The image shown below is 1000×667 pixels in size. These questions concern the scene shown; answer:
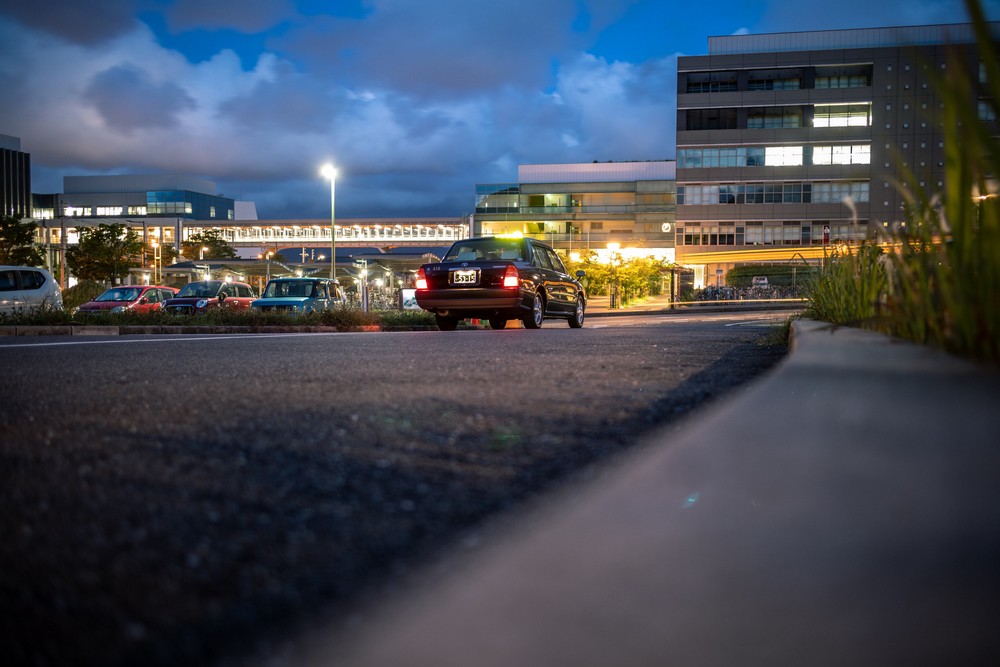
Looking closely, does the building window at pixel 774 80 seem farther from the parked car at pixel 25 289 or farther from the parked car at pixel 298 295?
the parked car at pixel 25 289

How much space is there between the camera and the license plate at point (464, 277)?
12945mm

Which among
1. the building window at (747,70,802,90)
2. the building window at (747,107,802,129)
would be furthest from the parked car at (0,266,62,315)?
the building window at (747,70,802,90)

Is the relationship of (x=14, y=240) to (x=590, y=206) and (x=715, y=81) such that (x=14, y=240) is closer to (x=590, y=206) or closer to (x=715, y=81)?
(x=590, y=206)

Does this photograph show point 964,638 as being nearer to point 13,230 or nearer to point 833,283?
point 833,283

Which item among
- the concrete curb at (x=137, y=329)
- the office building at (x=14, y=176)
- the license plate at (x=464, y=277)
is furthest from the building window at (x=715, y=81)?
the office building at (x=14, y=176)

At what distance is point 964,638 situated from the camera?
1.01 meters

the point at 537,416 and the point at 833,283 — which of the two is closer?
the point at 537,416

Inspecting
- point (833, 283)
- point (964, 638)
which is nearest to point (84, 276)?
point (833, 283)

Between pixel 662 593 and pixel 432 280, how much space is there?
1230 cm

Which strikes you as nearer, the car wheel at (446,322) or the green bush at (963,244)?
the green bush at (963,244)

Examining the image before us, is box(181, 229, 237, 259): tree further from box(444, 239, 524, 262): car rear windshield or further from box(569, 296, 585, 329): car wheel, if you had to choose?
box(444, 239, 524, 262): car rear windshield

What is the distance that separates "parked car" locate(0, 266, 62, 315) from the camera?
1925 cm

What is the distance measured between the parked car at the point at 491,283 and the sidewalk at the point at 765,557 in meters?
11.1

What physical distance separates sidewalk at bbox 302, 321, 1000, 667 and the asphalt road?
16 cm
